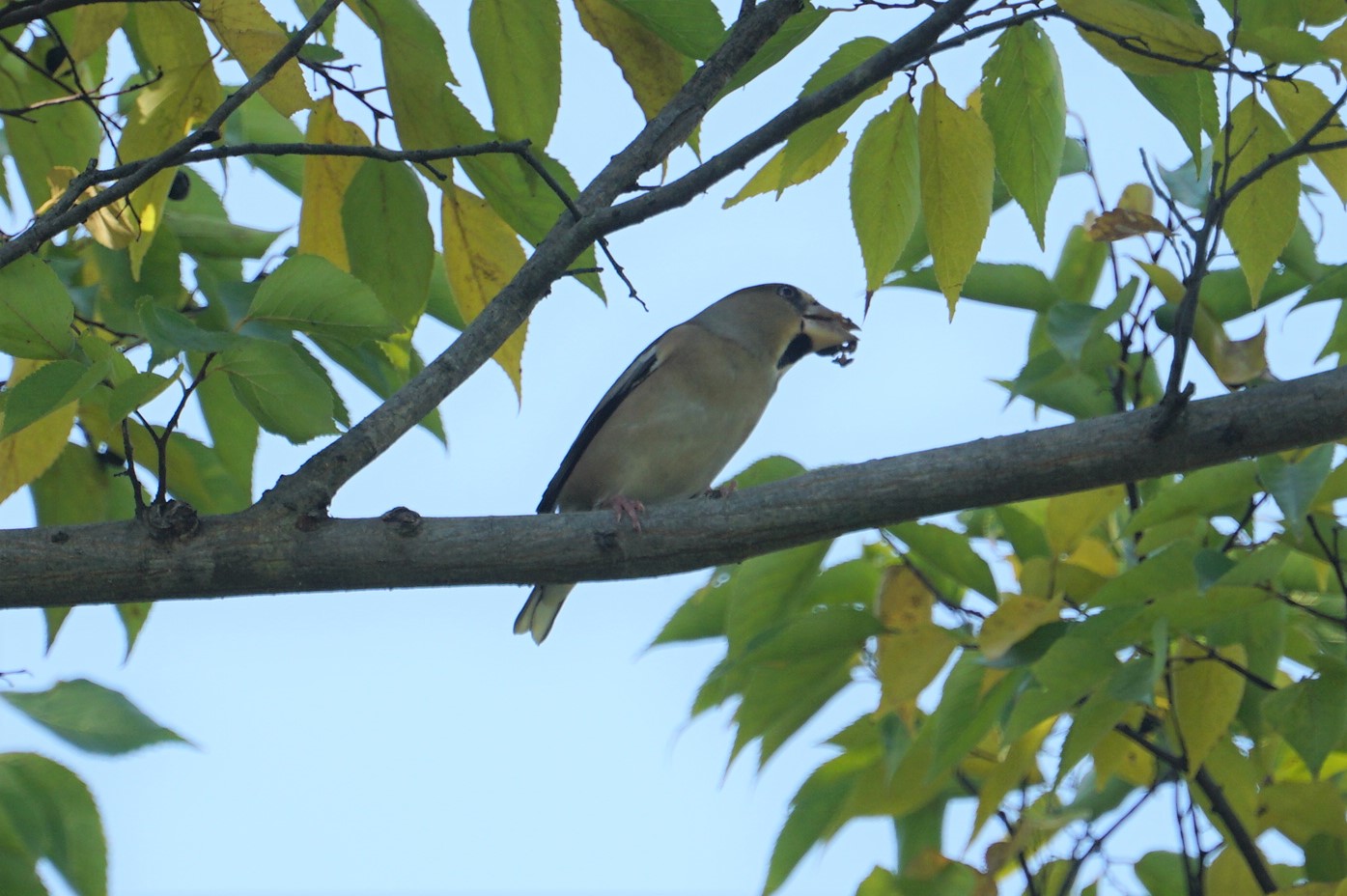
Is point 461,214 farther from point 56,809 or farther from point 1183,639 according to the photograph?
point 1183,639

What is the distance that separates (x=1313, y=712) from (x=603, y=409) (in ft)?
11.6

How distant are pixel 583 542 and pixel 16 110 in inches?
69.2

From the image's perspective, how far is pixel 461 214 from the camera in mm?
3305

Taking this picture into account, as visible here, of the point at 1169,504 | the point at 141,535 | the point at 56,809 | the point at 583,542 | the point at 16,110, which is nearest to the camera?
the point at 141,535

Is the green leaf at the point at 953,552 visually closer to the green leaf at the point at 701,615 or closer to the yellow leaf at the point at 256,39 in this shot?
the green leaf at the point at 701,615

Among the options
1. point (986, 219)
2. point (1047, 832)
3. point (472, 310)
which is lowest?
point (1047, 832)

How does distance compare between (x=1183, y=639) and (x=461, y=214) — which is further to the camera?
(x=1183, y=639)

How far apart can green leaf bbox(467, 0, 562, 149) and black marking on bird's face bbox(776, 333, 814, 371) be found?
3373mm

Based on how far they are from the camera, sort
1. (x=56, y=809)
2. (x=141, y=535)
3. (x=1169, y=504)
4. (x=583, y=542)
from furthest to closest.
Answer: (x=1169, y=504) < (x=56, y=809) < (x=583, y=542) < (x=141, y=535)

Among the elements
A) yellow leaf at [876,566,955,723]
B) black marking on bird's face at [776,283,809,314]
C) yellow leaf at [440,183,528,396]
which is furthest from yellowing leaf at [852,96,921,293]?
black marking on bird's face at [776,283,809,314]

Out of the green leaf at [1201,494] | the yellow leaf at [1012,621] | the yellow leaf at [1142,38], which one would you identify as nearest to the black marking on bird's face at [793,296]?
the green leaf at [1201,494]

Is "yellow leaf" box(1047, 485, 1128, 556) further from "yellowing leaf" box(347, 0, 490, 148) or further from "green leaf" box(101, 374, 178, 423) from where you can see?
"green leaf" box(101, 374, 178, 423)

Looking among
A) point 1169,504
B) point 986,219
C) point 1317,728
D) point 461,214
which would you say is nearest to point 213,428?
point 461,214

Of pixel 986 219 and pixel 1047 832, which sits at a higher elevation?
pixel 986 219
